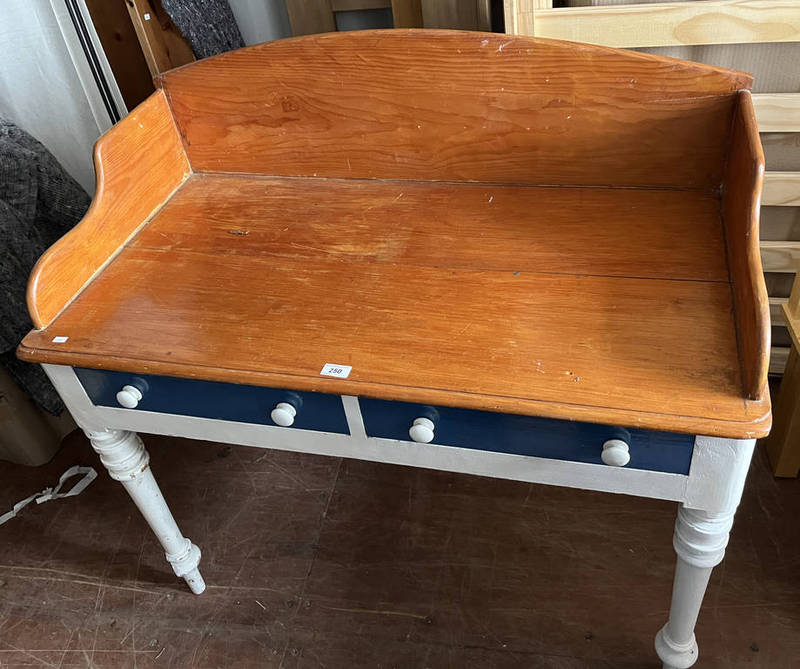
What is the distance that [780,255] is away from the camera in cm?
158

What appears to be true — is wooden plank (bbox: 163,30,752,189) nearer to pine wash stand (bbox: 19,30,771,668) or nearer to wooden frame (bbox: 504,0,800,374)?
pine wash stand (bbox: 19,30,771,668)

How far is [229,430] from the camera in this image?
1.16m

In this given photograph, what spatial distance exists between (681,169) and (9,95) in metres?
1.46

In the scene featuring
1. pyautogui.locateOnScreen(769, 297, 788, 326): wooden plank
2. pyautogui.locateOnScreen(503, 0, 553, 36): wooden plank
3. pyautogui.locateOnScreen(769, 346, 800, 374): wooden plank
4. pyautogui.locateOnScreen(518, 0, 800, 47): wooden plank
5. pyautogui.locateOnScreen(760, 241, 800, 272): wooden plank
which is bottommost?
pyautogui.locateOnScreen(769, 346, 800, 374): wooden plank

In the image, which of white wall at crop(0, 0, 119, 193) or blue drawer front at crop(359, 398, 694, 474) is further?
white wall at crop(0, 0, 119, 193)

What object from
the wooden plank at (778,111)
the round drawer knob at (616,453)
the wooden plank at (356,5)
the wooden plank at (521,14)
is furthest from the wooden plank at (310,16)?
the round drawer knob at (616,453)

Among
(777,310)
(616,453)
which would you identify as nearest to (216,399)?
(616,453)

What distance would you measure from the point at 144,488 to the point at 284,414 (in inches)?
19.0

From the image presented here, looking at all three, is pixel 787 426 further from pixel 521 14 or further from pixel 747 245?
pixel 521 14

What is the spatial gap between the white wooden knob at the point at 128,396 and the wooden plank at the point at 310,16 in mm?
894

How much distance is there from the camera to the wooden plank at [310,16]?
1552 millimetres

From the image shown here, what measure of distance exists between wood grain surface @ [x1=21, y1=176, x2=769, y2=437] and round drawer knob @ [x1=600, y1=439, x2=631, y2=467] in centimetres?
6

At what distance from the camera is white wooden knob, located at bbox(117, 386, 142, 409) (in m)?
1.11

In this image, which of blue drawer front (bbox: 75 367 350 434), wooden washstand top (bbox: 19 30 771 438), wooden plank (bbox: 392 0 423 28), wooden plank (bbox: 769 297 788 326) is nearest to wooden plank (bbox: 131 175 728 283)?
wooden washstand top (bbox: 19 30 771 438)
